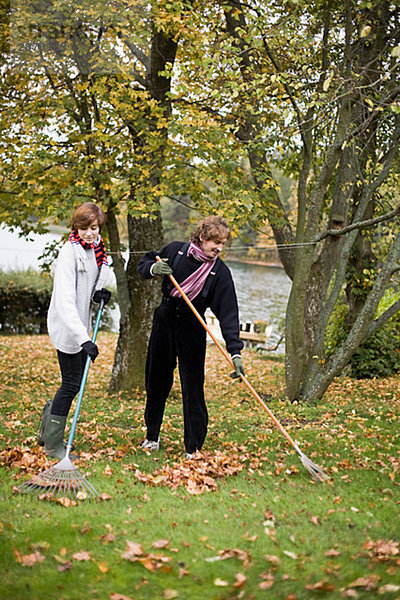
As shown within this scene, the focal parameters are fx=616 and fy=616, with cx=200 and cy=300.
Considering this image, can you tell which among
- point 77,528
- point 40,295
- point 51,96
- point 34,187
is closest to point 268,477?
point 77,528

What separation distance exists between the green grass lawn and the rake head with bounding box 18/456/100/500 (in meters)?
0.08

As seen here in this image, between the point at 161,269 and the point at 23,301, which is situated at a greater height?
the point at 161,269

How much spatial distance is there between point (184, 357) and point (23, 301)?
10894mm

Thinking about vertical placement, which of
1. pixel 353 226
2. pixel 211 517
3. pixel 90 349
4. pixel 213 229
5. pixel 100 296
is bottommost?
pixel 211 517

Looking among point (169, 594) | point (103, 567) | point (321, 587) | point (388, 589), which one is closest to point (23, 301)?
point (103, 567)

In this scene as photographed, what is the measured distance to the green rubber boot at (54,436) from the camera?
461 centimetres

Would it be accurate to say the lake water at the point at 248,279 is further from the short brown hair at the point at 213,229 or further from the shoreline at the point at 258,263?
the short brown hair at the point at 213,229

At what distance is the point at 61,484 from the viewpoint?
3898mm

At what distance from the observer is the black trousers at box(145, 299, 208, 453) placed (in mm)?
4902

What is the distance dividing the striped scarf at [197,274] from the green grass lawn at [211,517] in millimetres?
1334

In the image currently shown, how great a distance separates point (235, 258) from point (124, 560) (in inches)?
1556

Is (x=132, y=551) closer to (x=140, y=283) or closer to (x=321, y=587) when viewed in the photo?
(x=321, y=587)

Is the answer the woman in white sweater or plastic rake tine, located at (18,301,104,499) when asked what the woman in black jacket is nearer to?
the woman in white sweater

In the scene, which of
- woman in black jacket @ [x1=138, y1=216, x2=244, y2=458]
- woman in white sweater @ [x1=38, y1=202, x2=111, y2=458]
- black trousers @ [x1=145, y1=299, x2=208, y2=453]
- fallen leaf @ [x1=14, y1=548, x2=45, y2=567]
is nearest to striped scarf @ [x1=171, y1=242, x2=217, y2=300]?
woman in black jacket @ [x1=138, y1=216, x2=244, y2=458]
